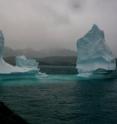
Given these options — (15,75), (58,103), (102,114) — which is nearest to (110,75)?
(15,75)

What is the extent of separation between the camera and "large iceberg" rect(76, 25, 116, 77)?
50.1 meters

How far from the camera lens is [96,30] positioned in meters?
51.3

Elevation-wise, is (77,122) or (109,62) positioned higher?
(109,62)

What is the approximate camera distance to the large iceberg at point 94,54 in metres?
50.1

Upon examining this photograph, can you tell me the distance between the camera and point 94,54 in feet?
167

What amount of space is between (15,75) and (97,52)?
13205mm

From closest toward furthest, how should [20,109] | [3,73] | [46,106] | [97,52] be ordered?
[20,109]
[46,106]
[3,73]
[97,52]

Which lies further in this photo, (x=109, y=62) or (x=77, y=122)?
(x=109, y=62)

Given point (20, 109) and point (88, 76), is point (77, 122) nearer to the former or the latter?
point (20, 109)

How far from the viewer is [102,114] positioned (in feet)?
73.8

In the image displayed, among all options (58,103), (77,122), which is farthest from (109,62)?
(77,122)

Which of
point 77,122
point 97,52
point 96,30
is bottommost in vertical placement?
point 77,122

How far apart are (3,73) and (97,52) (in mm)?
14888

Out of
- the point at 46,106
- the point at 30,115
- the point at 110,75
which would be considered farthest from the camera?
the point at 110,75
